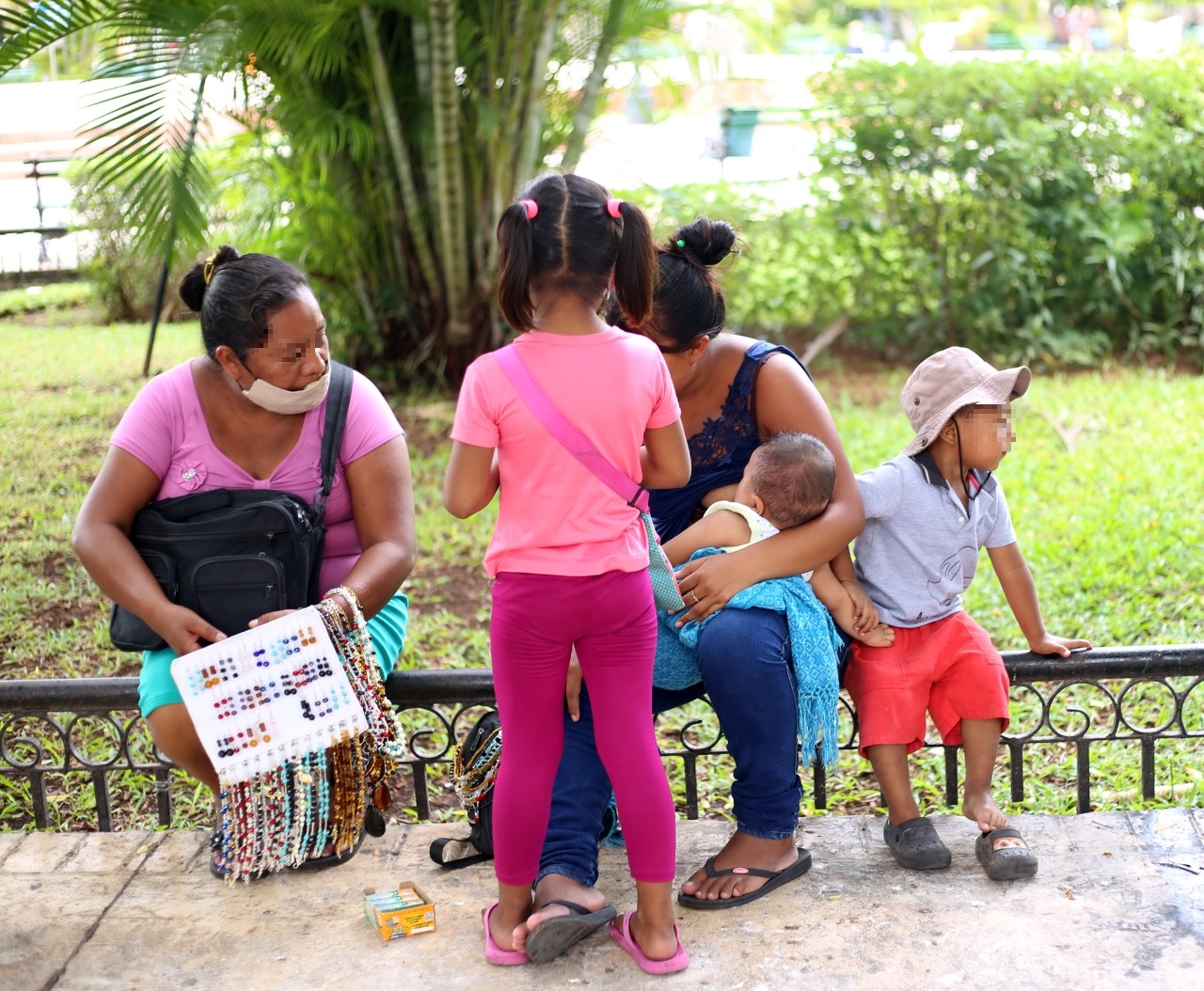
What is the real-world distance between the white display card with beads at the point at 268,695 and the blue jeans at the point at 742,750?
465 millimetres

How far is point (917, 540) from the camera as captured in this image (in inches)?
109

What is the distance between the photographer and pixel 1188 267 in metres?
7.12

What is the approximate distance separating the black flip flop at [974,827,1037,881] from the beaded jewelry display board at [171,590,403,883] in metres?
1.26

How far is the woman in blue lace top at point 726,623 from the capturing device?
2525mm

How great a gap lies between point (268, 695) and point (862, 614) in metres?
1.25

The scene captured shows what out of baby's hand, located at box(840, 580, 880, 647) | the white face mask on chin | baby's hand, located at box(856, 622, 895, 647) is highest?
the white face mask on chin

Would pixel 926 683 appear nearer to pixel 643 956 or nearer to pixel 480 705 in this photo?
pixel 643 956

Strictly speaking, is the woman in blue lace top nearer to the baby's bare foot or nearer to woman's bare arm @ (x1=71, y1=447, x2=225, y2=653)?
the baby's bare foot

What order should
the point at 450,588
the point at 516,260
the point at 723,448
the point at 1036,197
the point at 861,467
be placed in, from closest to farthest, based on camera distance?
the point at 516,260, the point at 723,448, the point at 450,588, the point at 861,467, the point at 1036,197

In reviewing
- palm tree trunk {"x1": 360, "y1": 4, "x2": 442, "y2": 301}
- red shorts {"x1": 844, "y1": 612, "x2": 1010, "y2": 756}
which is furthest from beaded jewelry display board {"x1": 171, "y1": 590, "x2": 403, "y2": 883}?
palm tree trunk {"x1": 360, "y1": 4, "x2": 442, "y2": 301}

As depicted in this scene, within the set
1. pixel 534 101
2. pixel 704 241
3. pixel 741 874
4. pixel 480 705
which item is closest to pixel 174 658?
pixel 480 705

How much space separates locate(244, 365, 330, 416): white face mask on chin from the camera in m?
2.67

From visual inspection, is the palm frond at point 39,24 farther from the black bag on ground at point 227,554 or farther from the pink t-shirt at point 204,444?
the black bag on ground at point 227,554

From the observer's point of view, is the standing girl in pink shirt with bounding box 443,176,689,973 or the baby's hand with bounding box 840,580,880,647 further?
the baby's hand with bounding box 840,580,880,647
